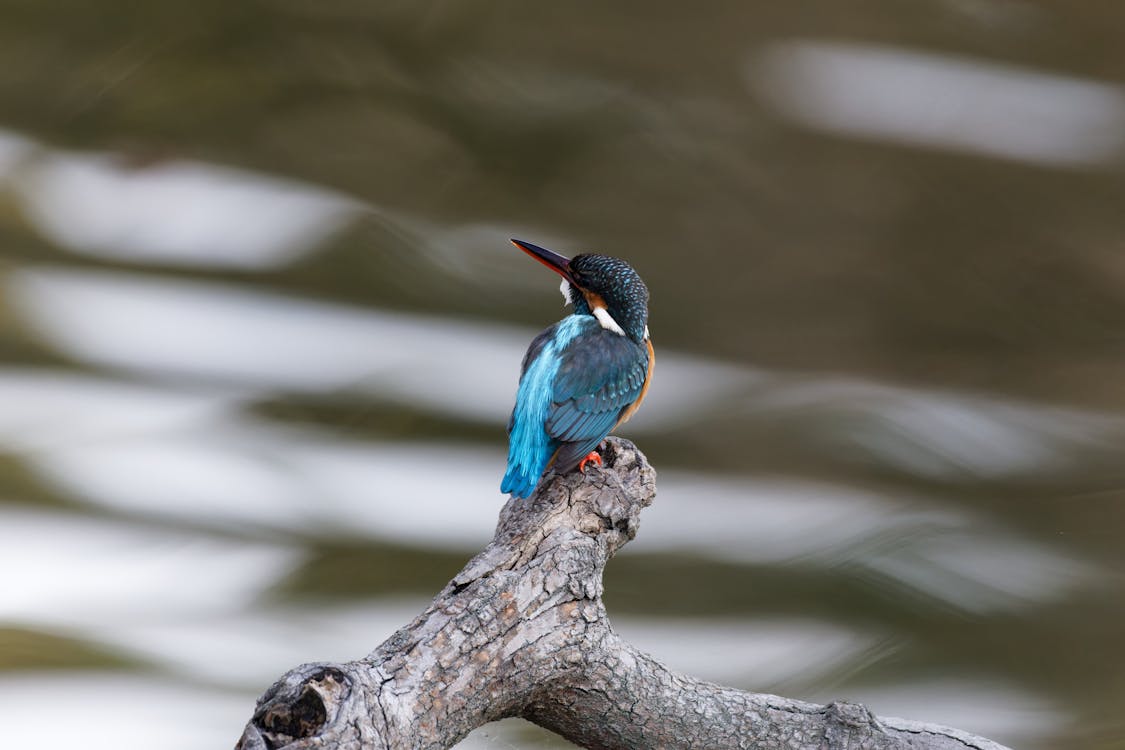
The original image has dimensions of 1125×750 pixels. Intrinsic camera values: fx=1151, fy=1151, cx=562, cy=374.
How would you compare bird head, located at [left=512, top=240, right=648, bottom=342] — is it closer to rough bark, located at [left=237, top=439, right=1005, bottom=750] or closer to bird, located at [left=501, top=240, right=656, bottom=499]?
bird, located at [left=501, top=240, right=656, bottom=499]

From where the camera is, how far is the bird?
1551mm

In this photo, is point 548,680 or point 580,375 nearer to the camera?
point 548,680

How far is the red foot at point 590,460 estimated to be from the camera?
157cm

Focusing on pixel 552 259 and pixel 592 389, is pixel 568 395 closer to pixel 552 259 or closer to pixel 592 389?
pixel 592 389

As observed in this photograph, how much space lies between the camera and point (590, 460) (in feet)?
5.28

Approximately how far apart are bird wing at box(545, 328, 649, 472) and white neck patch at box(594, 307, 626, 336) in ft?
0.07

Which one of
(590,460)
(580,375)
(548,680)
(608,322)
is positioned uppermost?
(608,322)

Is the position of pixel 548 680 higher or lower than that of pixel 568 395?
lower

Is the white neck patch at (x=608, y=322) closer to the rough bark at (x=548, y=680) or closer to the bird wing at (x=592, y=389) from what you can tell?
the bird wing at (x=592, y=389)

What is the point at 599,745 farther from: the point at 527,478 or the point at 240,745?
the point at 240,745

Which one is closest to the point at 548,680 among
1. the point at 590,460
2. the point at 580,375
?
the point at 590,460

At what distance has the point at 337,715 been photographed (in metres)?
1.13

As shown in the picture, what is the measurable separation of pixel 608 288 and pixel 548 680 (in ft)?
2.13

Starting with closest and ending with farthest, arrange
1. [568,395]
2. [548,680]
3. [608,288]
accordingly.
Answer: [548,680] < [568,395] < [608,288]
